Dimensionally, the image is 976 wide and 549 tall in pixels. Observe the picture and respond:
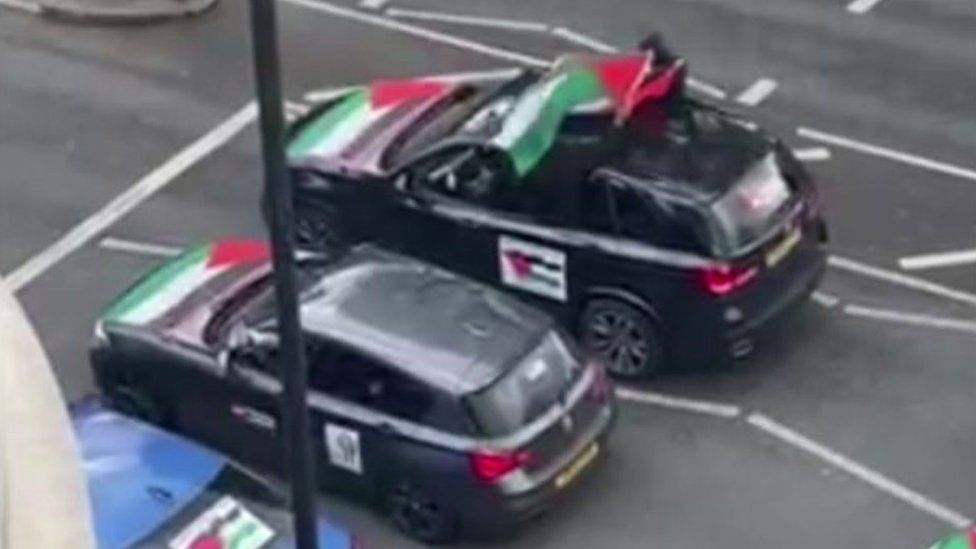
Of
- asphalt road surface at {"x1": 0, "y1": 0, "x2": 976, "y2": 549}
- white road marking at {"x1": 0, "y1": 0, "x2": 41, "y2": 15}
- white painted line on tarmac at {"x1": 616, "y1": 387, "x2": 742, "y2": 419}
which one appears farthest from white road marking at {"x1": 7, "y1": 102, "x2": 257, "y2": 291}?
white painted line on tarmac at {"x1": 616, "y1": 387, "x2": 742, "y2": 419}

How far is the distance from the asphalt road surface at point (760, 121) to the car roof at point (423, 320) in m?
1.09

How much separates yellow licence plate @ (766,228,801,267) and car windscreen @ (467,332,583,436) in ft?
5.43

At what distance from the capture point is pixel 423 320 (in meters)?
13.0

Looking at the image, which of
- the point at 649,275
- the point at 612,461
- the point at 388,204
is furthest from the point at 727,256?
the point at 388,204

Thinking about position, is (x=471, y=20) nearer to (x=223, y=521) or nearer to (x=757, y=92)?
(x=757, y=92)

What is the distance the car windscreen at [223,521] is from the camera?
1096 centimetres

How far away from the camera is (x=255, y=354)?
43.2 ft

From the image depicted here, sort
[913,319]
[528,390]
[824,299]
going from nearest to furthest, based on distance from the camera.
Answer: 1. [528,390]
2. [913,319]
3. [824,299]

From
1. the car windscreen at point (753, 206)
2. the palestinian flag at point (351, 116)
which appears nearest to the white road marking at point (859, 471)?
the car windscreen at point (753, 206)

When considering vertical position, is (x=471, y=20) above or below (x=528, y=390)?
below

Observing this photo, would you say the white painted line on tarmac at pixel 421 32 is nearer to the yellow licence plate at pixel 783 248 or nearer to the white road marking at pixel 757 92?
the white road marking at pixel 757 92

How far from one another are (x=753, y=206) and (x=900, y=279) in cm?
170

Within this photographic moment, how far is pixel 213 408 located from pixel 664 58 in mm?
3677


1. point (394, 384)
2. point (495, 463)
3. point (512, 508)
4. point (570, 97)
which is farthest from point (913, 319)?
point (394, 384)
